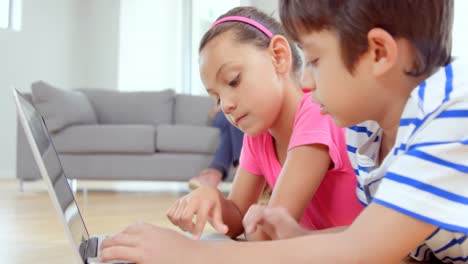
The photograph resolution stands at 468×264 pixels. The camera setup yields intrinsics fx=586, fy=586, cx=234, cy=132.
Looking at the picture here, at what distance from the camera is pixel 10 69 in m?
4.81

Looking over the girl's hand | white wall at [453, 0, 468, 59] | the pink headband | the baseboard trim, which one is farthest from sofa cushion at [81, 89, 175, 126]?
the girl's hand

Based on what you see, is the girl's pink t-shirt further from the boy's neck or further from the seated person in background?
the seated person in background

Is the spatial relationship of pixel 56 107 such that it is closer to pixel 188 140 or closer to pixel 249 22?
pixel 188 140

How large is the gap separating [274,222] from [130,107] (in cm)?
339

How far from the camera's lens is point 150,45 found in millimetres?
5809

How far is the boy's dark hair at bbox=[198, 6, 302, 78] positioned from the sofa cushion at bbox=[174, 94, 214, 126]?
9.67 ft

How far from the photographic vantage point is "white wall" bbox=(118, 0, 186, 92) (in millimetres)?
5738

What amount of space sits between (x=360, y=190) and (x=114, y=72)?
5.10 metres

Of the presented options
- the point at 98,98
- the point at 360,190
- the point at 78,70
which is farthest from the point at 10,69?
the point at 360,190

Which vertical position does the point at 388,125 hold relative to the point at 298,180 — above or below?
above

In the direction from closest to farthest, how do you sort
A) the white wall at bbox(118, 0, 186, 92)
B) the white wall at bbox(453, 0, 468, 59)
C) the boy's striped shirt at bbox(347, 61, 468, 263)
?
the boy's striped shirt at bbox(347, 61, 468, 263) < the white wall at bbox(453, 0, 468, 59) < the white wall at bbox(118, 0, 186, 92)

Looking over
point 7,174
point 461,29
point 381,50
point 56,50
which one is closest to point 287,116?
point 381,50

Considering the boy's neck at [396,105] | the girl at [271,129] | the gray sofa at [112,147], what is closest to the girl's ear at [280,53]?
the girl at [271,129]

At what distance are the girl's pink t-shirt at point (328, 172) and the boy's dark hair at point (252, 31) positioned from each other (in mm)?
114
